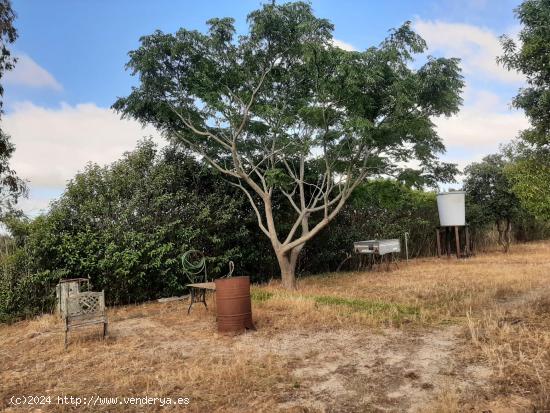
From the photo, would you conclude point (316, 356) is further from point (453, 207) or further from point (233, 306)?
point (453, 207)

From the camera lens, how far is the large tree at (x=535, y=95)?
5.44 metres

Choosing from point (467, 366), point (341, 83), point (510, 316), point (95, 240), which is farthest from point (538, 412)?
point (95, 240)

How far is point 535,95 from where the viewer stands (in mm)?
5898

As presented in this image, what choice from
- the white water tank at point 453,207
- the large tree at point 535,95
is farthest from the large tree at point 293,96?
the white water tank at point 453,207

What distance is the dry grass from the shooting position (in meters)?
3.59

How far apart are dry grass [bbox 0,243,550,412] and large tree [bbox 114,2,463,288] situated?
3357 millimetres

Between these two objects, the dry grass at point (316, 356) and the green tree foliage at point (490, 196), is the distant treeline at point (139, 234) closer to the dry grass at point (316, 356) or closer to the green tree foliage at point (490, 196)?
the dry grass at point (316, 356)

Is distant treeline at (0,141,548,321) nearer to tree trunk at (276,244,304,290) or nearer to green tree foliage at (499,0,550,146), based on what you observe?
tree trunk at (276,244,304,290)

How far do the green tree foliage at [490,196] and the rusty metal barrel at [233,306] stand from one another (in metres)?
14.1

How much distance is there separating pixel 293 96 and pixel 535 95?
5.34 metres

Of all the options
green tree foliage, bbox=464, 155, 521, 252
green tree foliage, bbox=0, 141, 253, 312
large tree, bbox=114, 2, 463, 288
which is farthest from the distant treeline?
green tree foliage, bbox=464, 155, 521, 252

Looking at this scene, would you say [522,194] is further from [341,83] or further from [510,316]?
[341,83]

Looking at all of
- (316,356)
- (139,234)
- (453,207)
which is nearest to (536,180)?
(316,356)

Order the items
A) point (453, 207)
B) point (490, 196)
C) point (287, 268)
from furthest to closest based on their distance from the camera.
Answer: point (490, 196) → point (453, 207) → point (287, 268)
